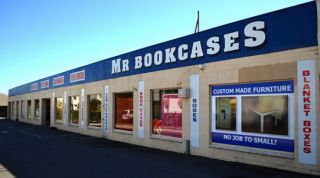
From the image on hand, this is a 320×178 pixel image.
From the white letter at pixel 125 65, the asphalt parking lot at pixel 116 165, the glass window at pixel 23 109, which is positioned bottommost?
the asphalt parking lot at pixel 116 165

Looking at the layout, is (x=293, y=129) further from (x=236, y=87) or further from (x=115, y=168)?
(x=115, y=168)

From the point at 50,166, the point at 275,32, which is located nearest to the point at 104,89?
the point at 50,166

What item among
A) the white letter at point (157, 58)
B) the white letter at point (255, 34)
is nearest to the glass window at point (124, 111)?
the white letter at point (157, 58)

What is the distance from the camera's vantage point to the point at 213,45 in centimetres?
1362

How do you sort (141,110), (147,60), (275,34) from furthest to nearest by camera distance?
(141,110) → (147,60) → (275,34)

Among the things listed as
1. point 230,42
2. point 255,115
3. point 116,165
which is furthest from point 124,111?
point 255,115

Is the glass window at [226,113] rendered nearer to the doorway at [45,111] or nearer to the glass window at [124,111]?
the glass window at [124,111]

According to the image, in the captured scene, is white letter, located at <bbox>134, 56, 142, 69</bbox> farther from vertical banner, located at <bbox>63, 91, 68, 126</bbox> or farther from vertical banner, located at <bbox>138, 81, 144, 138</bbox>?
vertical banner, located at <bbox>63, 91, 68, 126</bbox>

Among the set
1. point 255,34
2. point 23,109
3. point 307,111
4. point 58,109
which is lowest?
point 23,109

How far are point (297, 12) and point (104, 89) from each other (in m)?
14.2

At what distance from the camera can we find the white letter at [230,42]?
1266cm

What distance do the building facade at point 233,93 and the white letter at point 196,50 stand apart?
0.04 metres

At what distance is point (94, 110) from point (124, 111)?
15.7 feet

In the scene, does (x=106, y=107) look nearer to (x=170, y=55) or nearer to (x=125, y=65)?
(x=125, y=65)
